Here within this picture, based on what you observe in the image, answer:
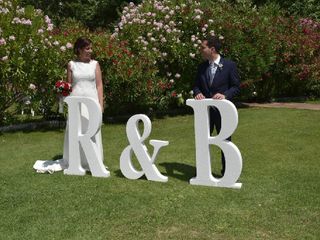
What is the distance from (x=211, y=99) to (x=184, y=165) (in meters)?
1.63

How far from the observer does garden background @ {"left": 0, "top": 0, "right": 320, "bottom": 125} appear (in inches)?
388

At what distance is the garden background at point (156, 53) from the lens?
986cm

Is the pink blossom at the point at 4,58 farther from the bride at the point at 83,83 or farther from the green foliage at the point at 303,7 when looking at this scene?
the green foliage at the point at 303,7

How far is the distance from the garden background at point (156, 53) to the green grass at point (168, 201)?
2.02m

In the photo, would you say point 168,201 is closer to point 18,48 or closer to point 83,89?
point 83,89

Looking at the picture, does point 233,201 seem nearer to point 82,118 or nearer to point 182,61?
point 82,118

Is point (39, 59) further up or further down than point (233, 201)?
further up

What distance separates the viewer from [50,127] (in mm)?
10688

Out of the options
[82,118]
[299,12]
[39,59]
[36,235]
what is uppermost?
[299,12]

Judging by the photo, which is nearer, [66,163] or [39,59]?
[66,163]

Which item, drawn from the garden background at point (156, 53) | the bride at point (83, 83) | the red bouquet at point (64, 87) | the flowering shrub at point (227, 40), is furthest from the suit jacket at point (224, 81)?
the flowering shrub at point (227, 40)

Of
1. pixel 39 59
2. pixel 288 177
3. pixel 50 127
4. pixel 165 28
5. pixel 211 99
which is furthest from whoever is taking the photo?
pixel 165 28

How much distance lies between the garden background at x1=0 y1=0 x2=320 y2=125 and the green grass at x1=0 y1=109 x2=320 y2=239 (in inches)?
79.7

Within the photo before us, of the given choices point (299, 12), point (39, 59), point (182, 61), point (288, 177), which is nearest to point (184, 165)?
point (288, 177)
